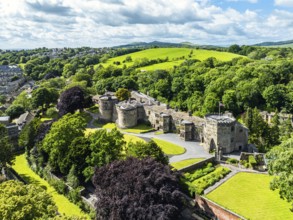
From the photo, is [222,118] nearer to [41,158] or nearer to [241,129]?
[241,129]

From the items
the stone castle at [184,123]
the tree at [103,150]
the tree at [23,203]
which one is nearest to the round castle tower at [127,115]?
the stone castle at [184,123]

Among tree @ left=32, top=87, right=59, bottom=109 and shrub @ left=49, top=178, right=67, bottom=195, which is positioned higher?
tree @ left=32, top=87, right=59, bottom=109

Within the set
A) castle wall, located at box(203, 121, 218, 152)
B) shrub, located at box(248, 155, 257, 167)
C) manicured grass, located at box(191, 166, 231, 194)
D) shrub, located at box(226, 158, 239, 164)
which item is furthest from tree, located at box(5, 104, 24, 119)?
shrub, located at box(248, 155, 257, 167)

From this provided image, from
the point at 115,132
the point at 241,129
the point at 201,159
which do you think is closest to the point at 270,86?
the point at 241,129

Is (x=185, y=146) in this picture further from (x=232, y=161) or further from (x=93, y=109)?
(x=93, y=109)

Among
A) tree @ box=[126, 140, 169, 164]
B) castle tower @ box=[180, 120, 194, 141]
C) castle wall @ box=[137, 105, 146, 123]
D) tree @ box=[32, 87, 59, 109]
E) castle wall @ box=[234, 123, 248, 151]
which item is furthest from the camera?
tree @ box=[32, 87, 59, 109]

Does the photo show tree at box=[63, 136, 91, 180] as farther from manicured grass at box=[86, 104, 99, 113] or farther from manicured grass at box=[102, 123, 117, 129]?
manicured grass at box=[86, 104, 99, 113]

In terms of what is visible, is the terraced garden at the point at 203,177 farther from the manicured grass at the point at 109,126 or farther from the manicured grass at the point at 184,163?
the manicured grass at the point at 109,126
